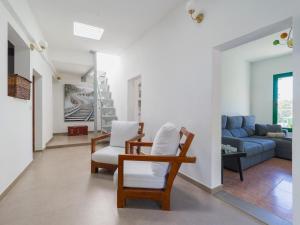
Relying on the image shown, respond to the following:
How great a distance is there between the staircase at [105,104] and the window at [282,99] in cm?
493

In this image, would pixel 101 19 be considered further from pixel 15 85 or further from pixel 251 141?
pixel 251 141

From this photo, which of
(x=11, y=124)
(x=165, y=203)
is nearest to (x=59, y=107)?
(x=11, y=124)

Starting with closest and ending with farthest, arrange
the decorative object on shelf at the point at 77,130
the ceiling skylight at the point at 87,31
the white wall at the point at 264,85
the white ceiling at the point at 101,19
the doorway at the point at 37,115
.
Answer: the white ceiling at the point at 101,19 < the ceiling skylight at the point at 87,31 < the doorway at the point at 37,115 < the white wall at the point at 264,85 < the decorative object on shelf at the point at 77,130

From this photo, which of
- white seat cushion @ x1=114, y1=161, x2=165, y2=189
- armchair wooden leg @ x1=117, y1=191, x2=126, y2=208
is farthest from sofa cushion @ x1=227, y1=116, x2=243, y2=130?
armchair wooden leg @ x1=117, y1=191, x2=126, y2=208

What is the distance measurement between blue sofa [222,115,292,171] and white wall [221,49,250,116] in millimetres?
432

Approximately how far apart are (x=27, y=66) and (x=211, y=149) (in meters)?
3.45

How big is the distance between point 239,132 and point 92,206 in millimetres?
3878

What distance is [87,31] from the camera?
3.90 m

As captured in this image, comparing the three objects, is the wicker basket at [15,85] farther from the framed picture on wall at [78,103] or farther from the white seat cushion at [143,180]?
the framed picture on wall at [78,103]

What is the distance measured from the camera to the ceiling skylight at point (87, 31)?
12.0 ft

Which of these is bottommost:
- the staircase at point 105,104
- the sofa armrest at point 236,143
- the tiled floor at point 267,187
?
the tiled floor at point 267,187

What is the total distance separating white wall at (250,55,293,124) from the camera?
4.83 m

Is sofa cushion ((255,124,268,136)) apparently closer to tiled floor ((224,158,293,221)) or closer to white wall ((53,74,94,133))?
tiled floor ((224,158,293,221))

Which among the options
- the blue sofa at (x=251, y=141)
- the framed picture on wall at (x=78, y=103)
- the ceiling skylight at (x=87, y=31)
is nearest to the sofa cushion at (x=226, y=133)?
the blue sofa at (x=251, y=141)
